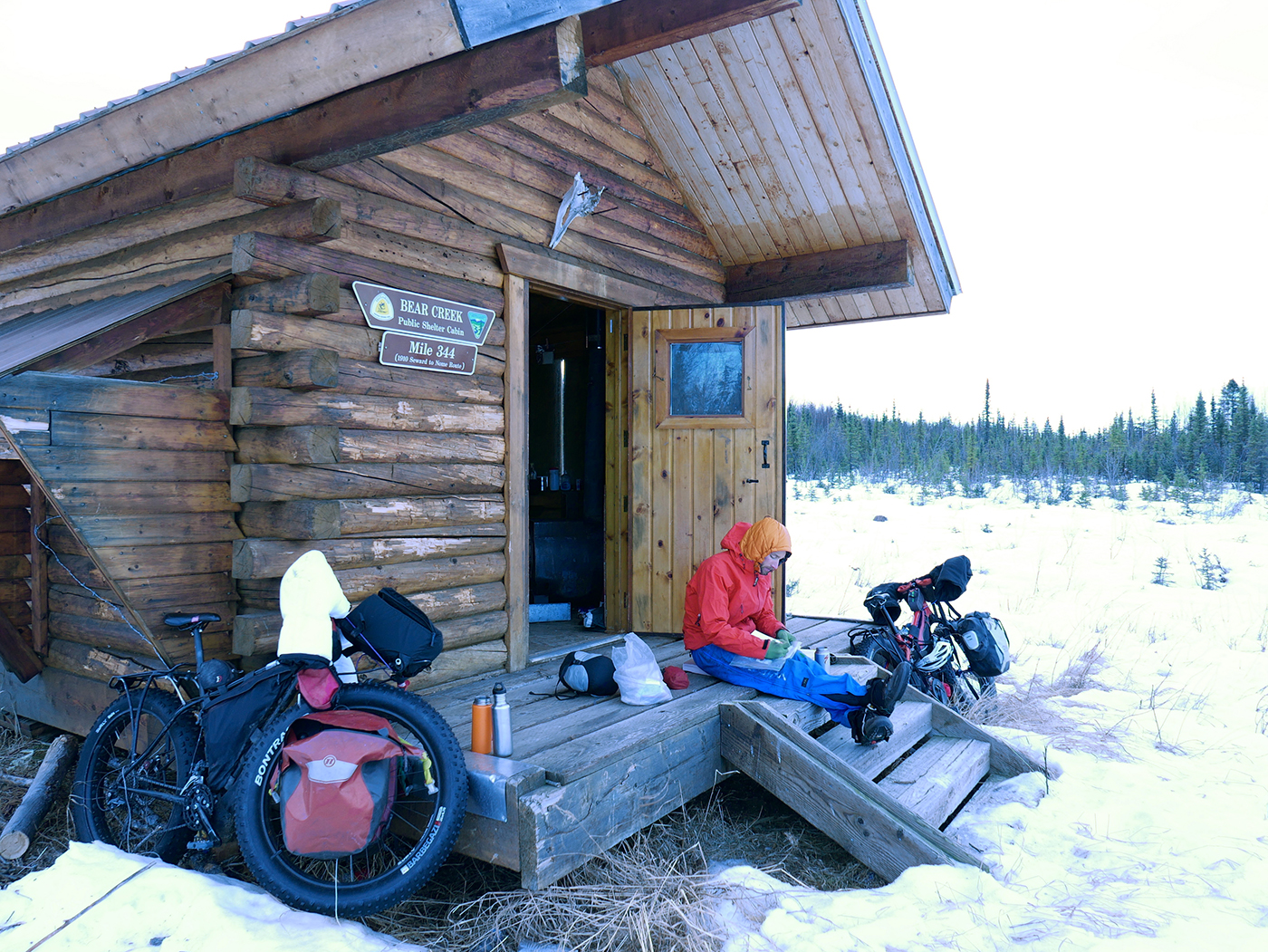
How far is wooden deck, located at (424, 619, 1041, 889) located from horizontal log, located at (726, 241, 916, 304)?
10.6ft

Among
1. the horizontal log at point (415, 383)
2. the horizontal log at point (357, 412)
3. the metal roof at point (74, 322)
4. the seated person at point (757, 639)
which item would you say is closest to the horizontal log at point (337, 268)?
the metal roof at point (74, 322)

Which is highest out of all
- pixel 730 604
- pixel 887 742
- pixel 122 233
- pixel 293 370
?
pixel 122 233

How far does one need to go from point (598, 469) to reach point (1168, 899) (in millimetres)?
5608

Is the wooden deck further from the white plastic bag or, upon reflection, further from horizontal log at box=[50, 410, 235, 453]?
horizontal log at box=[50, 410, 235, 453]

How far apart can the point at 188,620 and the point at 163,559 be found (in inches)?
17.8

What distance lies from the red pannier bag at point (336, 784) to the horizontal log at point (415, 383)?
1921 mm

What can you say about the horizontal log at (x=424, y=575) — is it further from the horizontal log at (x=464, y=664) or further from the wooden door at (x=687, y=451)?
the wooden door at (x=687, y=451)

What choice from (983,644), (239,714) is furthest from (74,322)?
(983,644)

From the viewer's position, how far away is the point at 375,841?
288 centimetres

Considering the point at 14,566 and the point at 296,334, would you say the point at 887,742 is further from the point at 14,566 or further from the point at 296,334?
the point at 14,566

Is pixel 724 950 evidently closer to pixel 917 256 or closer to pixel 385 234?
pixel 385 234

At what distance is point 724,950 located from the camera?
268 centimetres

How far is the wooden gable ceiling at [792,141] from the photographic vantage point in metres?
5.09

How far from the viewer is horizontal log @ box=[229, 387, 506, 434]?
3848 mm
